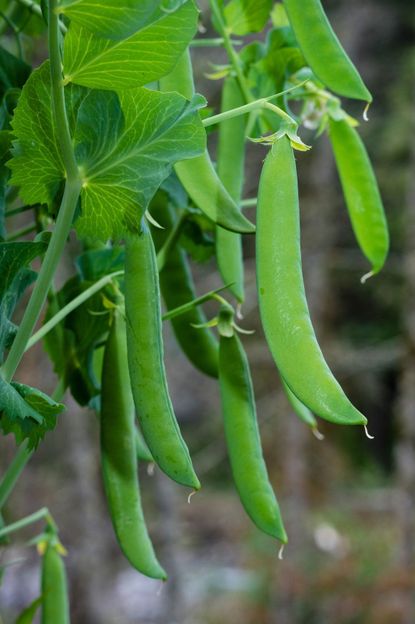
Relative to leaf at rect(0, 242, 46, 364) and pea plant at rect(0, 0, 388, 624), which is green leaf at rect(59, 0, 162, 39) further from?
leaf at rect(0, 242, 46, 364)

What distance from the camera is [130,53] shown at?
0.47m

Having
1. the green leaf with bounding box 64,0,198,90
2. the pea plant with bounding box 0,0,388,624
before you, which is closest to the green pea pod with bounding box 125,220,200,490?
the pea plant with bounding box 0,0,388,624

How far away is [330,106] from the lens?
0.74 metres

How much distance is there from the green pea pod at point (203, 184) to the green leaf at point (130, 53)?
0.36 ft

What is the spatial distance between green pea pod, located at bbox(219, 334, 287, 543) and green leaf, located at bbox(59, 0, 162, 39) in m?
0.28

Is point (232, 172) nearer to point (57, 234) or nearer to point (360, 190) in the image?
point (360, 190)

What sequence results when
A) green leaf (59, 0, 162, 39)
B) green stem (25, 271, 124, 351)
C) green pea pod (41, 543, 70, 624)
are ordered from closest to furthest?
green leaf (59, 0, 162, 39) → green stem (25, 271, 124, 351) → green pea pod (41, 543, 70, 624)

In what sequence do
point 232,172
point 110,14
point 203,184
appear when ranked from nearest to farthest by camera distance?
point 110,14 → point 203,184 → point 232,172

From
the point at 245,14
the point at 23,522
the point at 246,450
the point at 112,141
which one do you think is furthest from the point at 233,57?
the point at 23,522

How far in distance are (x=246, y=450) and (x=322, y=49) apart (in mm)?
312

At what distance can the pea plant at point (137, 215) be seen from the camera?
476mm

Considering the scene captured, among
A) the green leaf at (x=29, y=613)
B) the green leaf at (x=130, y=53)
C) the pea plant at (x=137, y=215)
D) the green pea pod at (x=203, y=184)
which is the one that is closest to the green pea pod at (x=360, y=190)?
the pea plant at (x=137, y=215)

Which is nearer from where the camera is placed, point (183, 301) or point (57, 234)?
point (57, 234)

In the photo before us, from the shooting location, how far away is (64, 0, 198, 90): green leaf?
0.46 meters
